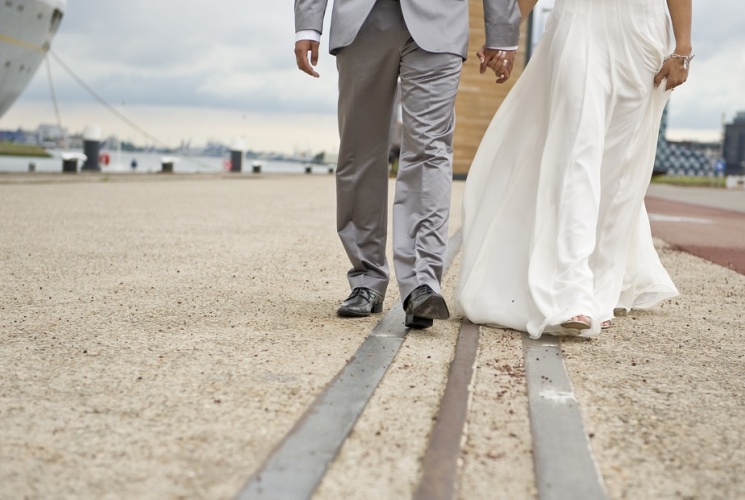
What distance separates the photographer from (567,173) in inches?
134

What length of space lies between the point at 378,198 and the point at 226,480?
Answer: 6.83ft

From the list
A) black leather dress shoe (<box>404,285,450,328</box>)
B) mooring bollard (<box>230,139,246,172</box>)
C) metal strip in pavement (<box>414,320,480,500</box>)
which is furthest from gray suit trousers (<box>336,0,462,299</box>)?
mooring bollard (<box>230,139,246,172</box>)

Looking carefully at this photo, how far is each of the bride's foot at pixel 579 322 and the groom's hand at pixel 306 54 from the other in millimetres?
1319

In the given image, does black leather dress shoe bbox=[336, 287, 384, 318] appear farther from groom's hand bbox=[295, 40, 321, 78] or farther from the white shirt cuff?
the white shirt cuff

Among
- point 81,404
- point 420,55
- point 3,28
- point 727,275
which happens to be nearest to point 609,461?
point 81,404

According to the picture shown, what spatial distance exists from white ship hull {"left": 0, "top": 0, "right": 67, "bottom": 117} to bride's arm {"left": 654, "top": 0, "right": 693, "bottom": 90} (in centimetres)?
2763

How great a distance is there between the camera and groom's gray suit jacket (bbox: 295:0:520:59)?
325 centimetres

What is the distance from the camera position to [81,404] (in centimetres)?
217

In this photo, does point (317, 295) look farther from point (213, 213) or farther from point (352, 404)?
point (213, 213)

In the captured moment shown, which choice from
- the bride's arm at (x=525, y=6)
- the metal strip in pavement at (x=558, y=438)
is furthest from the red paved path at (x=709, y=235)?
the metal strip in pavement at (x=558, y=438)

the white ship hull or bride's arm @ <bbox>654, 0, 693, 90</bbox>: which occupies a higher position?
the white ship hull

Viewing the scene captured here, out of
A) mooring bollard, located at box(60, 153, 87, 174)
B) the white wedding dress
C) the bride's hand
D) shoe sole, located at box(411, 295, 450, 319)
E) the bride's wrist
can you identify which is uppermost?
the bride's wrist

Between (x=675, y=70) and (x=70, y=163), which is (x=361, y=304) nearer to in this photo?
(x=675, y=70)

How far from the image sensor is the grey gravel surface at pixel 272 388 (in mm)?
1731
